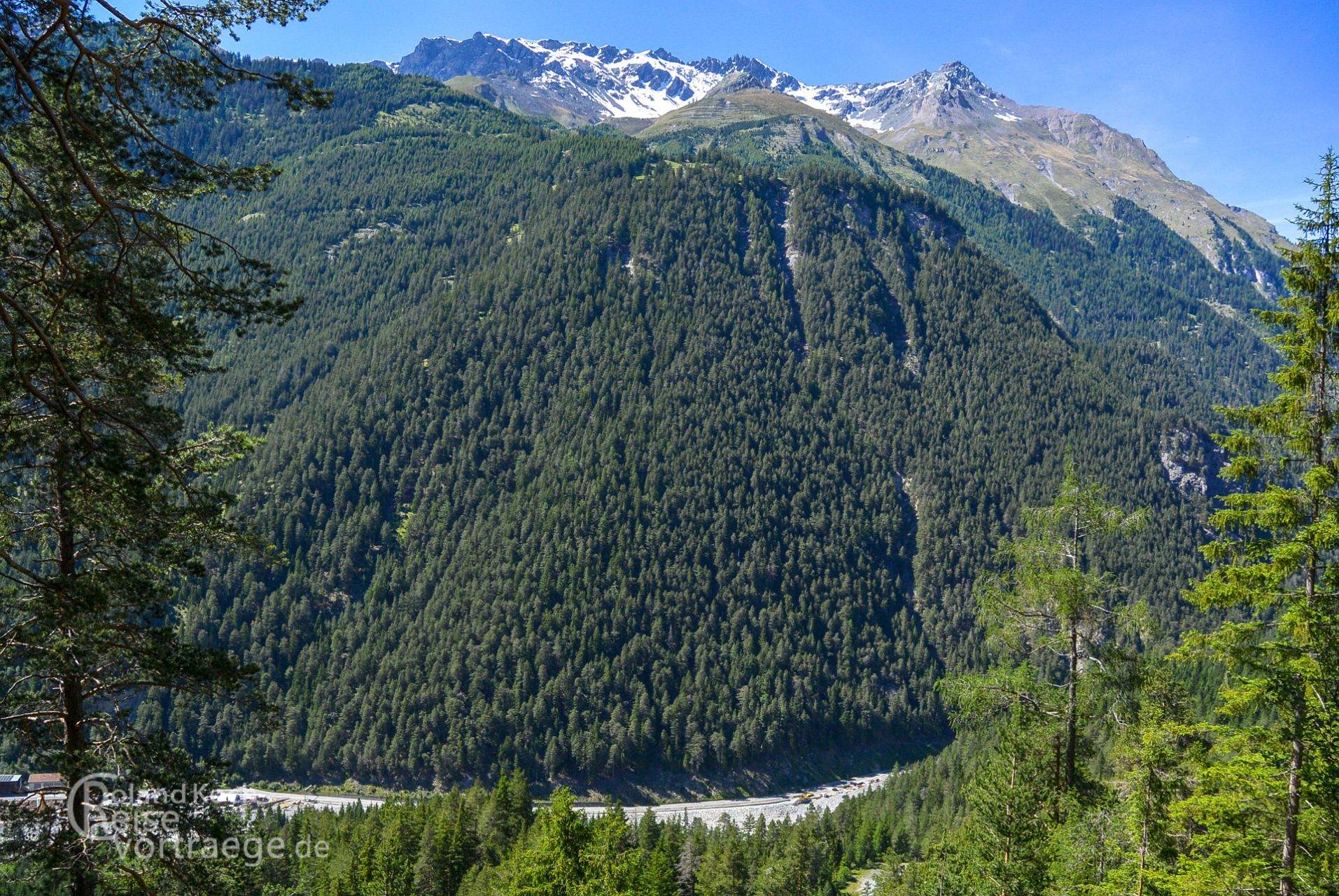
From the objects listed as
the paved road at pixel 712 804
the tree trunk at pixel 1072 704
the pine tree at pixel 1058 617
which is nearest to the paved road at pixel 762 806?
the paved road at pixel 712 804

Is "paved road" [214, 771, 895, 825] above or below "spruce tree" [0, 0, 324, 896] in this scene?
below

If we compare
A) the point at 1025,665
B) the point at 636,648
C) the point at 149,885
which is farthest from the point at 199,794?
the point at 636,648

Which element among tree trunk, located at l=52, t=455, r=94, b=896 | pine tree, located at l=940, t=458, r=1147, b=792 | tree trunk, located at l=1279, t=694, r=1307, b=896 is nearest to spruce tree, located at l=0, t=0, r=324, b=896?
tree trunk, located at l=52, t=455, r=94, b=896

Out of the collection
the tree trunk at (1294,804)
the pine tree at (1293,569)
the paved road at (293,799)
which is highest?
the pine tree at (1293,569)

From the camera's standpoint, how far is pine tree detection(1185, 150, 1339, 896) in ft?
42.4

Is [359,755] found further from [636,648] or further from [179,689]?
[179,689]

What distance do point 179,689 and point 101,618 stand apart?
1757 mm

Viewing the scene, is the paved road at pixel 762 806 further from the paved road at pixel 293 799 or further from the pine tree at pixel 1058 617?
the pine tree at pixel 1058 617

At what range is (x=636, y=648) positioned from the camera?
16450 centimetres

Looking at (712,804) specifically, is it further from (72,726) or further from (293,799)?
(72,726)

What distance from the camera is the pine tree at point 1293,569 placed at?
12.9 m

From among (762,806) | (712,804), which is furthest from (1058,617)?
(762,806)

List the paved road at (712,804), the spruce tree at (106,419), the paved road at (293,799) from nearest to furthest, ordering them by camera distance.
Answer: the spruce tree at (106,419)
the paved road at (293,799)
the paved road at (712,804)

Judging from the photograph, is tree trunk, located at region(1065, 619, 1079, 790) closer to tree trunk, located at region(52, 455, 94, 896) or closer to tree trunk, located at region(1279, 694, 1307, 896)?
tree trunk, located at region(1279, 694, 1307, 896)
